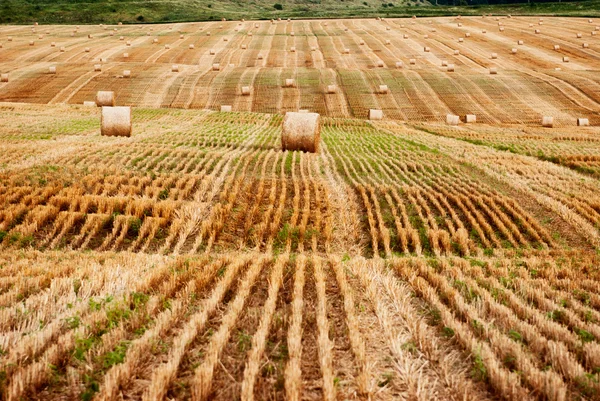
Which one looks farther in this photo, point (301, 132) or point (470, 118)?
point (470, 118)

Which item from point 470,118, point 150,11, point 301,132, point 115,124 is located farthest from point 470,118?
point 150,11

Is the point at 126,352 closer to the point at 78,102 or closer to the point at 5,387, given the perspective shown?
the point at 5,387

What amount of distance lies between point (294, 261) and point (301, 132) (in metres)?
A: 12.9

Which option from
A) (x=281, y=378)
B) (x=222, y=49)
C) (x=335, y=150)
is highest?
(x=222, y=49)

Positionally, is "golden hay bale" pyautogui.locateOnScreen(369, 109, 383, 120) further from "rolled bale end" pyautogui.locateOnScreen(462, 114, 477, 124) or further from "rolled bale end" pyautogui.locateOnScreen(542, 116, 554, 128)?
"rolled bale end" pyautogui.locateOnScreen(542, 116, 554, 128)

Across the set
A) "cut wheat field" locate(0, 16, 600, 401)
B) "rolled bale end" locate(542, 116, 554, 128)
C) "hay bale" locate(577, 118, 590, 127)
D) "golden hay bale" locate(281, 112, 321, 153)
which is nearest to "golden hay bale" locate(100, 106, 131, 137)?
"cut wheat field" locate(0, 16, 600, 401)

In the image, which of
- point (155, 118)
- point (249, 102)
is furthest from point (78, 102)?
point (249, 102)

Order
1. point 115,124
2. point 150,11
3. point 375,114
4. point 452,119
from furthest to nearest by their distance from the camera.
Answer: point 150,11, point 375,114, point 452,119, point 115,124

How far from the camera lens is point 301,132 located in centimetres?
2017

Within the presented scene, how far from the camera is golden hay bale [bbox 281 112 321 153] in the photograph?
66.0ft

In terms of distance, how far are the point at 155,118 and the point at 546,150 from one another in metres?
22.6

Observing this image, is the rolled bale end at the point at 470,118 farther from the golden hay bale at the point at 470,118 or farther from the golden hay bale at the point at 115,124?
the golden hay bale at the point at 115,124

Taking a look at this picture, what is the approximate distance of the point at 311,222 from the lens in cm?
1108

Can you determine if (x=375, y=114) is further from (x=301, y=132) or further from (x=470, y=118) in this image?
(x=301, y=132)
